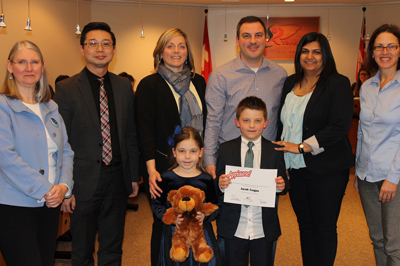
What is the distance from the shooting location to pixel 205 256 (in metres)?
2.12

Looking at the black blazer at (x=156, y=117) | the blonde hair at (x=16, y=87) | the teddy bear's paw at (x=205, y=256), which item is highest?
the blonde hair at (x=16, y=87)

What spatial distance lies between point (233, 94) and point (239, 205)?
86cm

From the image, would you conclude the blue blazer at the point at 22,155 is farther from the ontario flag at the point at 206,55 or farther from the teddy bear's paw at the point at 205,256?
the ontario flag at the point at 206,55

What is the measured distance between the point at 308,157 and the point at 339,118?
0.35m

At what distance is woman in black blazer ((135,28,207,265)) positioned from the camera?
8.37 feet

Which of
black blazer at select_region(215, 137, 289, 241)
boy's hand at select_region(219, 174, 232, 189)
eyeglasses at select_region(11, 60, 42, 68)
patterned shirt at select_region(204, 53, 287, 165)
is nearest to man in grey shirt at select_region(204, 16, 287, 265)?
patterned shirt at select_region(204, 53, 287, 165)

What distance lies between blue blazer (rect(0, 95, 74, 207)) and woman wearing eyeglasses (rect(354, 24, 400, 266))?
2.16 m

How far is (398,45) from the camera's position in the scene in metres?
2.38

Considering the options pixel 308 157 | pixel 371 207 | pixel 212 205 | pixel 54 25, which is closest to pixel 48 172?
pixel 212 205

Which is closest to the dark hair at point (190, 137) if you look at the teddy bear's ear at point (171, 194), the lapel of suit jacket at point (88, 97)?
the teddy bear's ear at point (171, 194)

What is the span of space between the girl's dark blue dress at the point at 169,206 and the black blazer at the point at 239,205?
0.30 feet

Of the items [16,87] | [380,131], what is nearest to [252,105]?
[380,131]

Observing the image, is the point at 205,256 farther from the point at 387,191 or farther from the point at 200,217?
the point at 387,191

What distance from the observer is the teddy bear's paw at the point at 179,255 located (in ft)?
6.89
